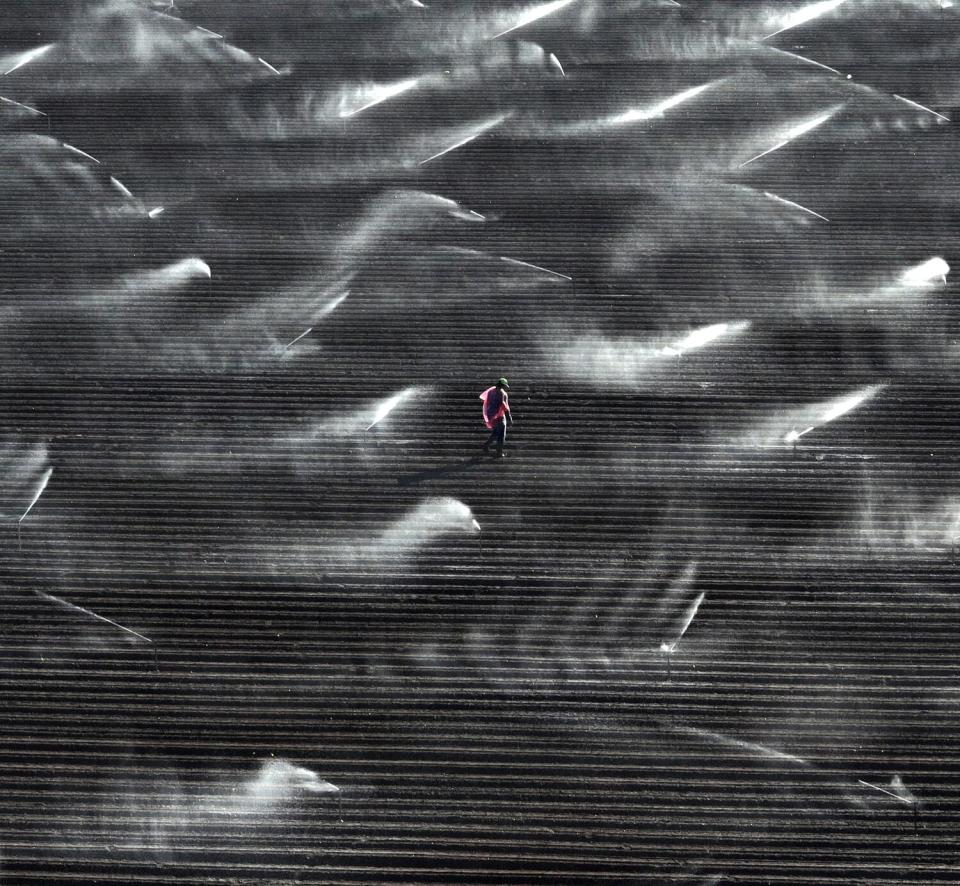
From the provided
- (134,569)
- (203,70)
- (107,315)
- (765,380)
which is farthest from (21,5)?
(765,380)

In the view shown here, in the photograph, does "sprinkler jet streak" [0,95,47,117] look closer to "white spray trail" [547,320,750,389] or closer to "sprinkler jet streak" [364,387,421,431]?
"sprinkler jet streak" [364,387,421,431]

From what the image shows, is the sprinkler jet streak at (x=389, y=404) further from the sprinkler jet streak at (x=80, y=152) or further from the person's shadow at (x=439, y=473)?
the sprinkler jet streak at (x=80, y=152)

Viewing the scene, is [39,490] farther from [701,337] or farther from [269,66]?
[269,66]

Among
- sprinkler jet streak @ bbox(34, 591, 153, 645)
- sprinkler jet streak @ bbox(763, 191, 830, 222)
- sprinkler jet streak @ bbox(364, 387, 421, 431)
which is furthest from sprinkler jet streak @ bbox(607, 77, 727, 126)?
sprinkler jet streak @ bbox(34, 591, 153, 645)

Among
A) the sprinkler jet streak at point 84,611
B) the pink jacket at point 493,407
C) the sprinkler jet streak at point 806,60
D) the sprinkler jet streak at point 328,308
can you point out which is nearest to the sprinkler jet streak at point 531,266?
the sprinkler jet streak at point 328,308

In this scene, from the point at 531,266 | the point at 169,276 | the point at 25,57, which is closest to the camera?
the point at 169,276

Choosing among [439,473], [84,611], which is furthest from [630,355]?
[84,611]
